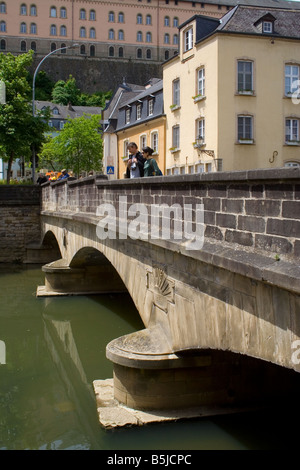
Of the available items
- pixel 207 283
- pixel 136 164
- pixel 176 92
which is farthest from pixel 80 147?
pixel 207 283

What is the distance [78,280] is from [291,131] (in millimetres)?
11612

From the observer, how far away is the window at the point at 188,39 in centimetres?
2520

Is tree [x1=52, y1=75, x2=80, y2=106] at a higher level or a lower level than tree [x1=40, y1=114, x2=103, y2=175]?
higher

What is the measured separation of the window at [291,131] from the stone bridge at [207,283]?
13.2 meters

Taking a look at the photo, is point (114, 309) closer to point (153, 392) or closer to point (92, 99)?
point (153, 392)

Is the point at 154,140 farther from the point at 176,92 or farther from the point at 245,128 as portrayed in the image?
the point at 245,128

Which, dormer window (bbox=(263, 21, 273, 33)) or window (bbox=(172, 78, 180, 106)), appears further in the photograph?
window (bbox=(172, 78, 180, 106))

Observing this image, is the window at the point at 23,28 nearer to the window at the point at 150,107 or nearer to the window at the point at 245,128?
the window at the point at 150,107

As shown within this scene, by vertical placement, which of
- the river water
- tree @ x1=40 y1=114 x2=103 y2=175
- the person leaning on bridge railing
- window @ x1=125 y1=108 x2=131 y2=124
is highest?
window @ x1=125 y1=108 x2=131 y2=124

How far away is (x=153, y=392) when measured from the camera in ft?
25.5

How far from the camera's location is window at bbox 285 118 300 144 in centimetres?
2361

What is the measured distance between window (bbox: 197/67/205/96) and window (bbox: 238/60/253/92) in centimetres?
173

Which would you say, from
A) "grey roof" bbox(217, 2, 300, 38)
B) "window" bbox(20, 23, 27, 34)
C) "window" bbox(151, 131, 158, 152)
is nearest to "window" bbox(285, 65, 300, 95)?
"grey roof" bbox(217, 2, 300, 38)

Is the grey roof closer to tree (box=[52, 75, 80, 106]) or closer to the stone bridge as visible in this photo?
the stone bridge
